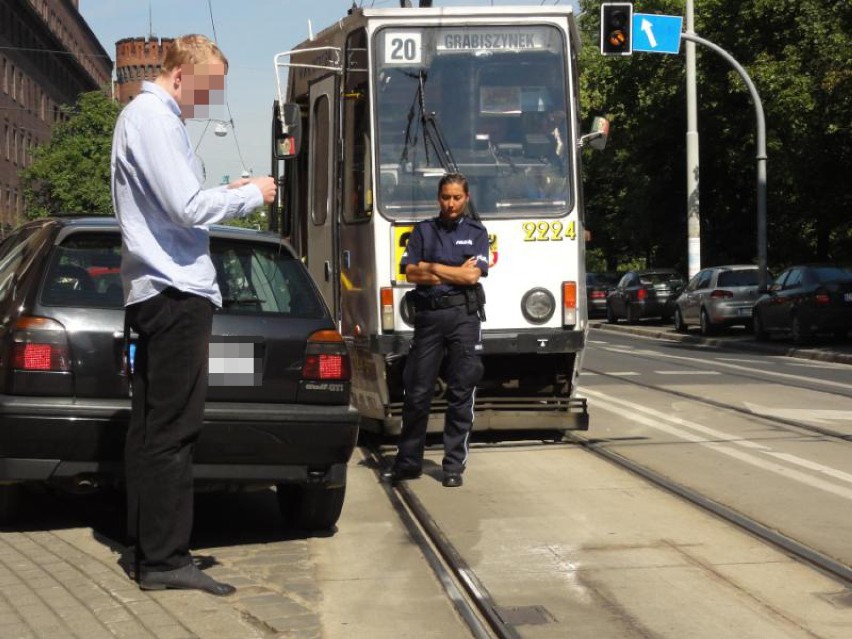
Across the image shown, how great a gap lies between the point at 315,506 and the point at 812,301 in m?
21.0

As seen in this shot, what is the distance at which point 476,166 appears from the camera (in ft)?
34.7

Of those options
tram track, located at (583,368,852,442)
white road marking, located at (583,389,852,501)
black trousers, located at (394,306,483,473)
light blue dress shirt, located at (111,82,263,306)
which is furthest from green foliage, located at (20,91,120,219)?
light blue dress shirt, located at (111,82,263,306)

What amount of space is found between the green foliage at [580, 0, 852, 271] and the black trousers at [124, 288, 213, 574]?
2370 cm

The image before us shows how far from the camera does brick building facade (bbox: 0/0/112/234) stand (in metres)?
74.6

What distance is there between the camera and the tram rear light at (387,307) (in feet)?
33.7

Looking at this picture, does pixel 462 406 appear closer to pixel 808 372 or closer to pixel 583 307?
pixel 583 307

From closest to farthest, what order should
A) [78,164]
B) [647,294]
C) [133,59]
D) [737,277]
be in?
[737,277], [647,294], [78,164], [133,59]

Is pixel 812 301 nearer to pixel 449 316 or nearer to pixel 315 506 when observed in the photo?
pixel 449 316

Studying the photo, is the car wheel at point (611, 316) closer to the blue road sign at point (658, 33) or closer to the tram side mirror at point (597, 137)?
the blue road sign at point (658, 33)

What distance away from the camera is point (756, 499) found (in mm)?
8102

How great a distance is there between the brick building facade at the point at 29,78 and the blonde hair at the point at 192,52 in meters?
69.0

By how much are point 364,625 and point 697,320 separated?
28.7 meters

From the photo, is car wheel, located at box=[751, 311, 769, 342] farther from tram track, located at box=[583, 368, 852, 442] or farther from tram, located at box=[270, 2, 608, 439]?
tram, located at box=[270, 2, 608, 439]

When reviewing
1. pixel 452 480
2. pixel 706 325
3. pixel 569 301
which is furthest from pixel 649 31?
pixel 452 480
